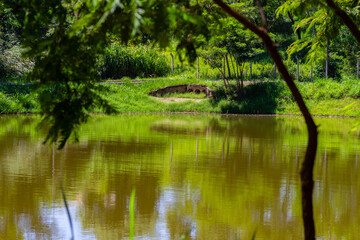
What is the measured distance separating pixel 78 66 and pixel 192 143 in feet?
34.4

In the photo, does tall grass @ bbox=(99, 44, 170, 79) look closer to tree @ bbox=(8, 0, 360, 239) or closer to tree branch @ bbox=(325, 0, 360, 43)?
tree branch @ bbox=(325, 0, 360, 43)

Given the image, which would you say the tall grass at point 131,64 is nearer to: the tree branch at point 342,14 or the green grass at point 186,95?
the green grass at point 186,95

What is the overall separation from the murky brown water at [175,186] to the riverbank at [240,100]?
29.5 ft

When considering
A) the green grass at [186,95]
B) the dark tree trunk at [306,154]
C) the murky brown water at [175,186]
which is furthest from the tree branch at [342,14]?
the green grass at [186,95]

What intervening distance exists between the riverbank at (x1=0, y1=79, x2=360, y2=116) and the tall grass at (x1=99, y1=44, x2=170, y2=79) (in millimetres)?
2901

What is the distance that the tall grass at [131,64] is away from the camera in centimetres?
3069

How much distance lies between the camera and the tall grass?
101ft

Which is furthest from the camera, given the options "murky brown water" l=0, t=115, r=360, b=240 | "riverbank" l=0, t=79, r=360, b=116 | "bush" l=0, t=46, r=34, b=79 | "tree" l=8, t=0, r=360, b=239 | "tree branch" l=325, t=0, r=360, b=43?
"bush" l=0, t=46, r=34, b=79

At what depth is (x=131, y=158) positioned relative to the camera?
37.7ft

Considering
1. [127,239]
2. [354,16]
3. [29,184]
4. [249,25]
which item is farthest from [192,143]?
[249,25]

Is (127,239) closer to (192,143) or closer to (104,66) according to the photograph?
(192,143)

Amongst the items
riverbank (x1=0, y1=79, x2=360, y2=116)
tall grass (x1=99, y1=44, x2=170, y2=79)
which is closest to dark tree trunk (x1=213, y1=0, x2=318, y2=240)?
riverbank (x1=0, y1=79, x2=360, y2=116)

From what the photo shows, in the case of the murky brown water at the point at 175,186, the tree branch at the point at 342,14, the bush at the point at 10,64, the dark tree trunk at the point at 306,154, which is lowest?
the murky brown water at the point at 175,186

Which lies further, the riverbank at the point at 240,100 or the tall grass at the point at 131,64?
the tall grass at the point at 131,64
